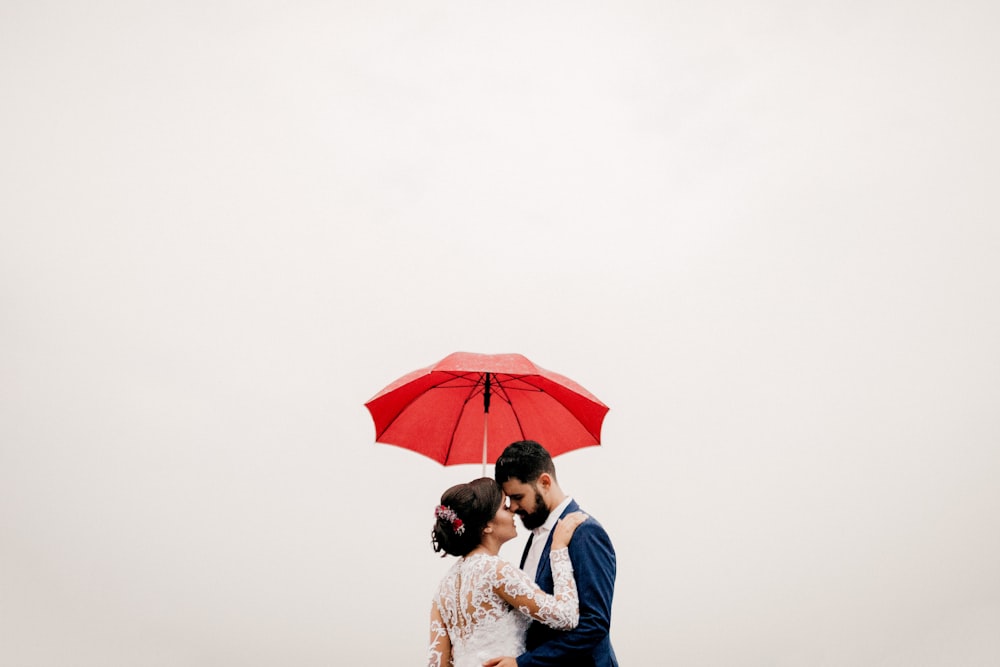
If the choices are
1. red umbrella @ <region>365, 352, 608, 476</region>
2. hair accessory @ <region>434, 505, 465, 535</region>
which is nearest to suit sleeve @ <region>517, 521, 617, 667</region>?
hair accessory @ <region>434, 505, 465, 535</region>

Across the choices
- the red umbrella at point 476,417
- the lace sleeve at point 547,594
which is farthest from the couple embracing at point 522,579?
the red umbrella at point 476,417

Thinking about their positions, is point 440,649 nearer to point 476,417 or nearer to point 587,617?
point 587,617

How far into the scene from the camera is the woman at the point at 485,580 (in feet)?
9.25

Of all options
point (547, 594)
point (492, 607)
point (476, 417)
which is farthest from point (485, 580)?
point (476, 417)

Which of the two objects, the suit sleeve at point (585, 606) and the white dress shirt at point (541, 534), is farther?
the white dress shirt at point (541, 534)

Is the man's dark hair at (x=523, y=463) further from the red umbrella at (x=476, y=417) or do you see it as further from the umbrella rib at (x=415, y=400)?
the umbrella rib at (x=415, y=400)

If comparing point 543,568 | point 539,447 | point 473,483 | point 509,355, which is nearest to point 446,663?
point 543,568

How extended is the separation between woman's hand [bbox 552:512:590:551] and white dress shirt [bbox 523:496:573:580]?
0.17 ft

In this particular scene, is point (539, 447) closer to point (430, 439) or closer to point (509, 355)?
point (509, 355)

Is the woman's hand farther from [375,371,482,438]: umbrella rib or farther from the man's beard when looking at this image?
[375,371,482,438]: umbrella rib

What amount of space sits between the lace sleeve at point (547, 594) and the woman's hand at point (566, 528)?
28 millimetres

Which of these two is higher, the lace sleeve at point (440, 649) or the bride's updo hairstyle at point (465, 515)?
the bride's updo hairstyle at point (465, 515)

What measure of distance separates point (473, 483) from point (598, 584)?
0.60m

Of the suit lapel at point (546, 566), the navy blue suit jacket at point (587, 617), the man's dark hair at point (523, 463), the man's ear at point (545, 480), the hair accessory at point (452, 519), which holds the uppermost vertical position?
the man's dark hair at point (523, 463)
